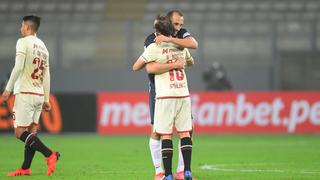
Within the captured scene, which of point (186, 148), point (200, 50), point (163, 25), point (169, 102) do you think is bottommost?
point (186, 148)

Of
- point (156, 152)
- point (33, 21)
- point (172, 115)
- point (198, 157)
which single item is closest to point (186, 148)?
point (172, 115)

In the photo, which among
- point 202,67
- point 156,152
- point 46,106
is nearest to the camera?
point 156,152

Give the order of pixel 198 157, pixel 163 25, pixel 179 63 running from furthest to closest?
pixel 198 157 → pixel 179 63 → pixel 163 25

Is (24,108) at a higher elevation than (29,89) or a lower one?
lower

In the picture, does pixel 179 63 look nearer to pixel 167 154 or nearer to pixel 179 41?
pixel 179 41

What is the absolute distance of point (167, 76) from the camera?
9.94 meters

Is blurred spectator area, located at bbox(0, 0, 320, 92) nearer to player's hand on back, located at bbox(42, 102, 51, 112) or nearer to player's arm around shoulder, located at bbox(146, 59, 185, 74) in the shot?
player's hand on back, located at bbox(42, 102, 51, 112)

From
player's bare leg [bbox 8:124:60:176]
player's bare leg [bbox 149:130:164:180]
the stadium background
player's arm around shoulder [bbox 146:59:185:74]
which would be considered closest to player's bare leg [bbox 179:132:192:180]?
player's bare leg [bbox 149:130:164:180]

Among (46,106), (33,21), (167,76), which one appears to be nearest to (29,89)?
(46,106)

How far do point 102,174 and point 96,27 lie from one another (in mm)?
16018

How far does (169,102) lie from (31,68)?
251 cm

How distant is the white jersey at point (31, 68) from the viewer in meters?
11.3

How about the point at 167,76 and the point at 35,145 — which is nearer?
the point at 167,76

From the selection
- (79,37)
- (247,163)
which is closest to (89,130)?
(79,37)
